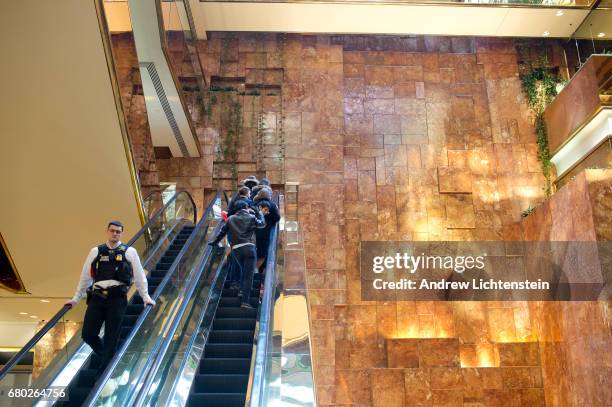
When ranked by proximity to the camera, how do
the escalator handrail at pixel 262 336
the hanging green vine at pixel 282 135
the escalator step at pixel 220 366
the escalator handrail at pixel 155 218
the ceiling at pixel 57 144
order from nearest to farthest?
the escalator handrail at pixel 262 336 < the escalator step at pixel 220 366 < the ceiling at pixel 57 144 < the escalator handrail at pixel 155 218 < the hanging green vine at pixel 282 135

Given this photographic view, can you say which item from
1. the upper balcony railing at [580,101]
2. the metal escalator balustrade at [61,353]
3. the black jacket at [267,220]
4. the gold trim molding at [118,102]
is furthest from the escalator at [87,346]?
the upper balcony railing at [580,101]

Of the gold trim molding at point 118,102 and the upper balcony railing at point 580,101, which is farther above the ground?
the upper balcony railing at point 580,101

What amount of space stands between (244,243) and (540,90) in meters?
9.89

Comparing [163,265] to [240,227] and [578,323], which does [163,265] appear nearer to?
[240,227]

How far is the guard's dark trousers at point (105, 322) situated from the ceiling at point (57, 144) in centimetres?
321

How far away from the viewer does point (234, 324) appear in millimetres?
5348

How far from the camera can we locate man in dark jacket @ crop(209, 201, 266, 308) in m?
5.62

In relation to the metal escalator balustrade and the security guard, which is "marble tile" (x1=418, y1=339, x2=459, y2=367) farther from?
the security guard

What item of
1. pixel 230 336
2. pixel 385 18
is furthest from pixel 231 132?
pixel 230 336

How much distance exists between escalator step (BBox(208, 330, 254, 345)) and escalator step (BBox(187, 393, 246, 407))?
1111 mm

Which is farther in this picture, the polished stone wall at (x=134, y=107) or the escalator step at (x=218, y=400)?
the polished stone wall at (x=134, y=107)

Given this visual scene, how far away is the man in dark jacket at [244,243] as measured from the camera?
562 centimetres

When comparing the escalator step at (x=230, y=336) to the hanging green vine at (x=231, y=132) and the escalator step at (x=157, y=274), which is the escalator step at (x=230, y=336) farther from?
the hanging green vine at (x=231, y=132)

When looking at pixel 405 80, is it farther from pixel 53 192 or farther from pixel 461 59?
pixel 53 192
